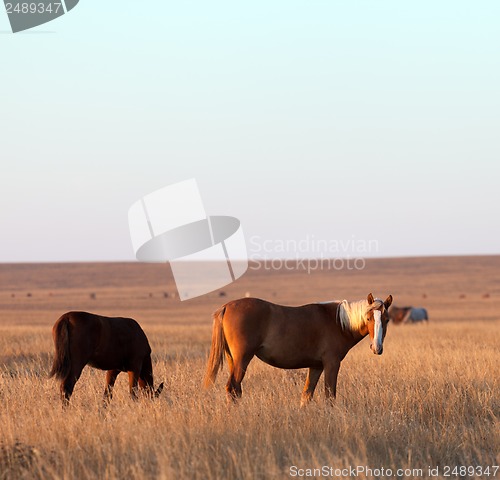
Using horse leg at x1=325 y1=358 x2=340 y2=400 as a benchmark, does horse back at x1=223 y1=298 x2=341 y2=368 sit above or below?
above

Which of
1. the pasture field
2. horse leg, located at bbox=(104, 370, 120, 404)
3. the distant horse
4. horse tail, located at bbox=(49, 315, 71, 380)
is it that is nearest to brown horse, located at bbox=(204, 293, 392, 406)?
the pasture field

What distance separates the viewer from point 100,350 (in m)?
10.3

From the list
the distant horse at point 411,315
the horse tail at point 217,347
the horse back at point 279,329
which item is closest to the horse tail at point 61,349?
the horse tail at point 217,347

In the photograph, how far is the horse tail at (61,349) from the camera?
987 cm

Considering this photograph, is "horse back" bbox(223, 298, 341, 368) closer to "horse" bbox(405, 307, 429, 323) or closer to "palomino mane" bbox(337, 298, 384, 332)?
"palomino mane" bbox(337, 298, 384, 332)

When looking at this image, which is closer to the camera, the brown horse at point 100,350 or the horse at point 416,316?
the brown horse at point 100,350

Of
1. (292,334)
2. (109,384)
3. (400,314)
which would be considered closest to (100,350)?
(109,384)

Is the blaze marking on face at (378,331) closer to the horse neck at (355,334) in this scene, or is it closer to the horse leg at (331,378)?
the horse neck at (355,334)

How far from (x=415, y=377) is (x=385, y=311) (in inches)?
92.8

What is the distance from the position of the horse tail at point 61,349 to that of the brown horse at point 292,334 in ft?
6.02

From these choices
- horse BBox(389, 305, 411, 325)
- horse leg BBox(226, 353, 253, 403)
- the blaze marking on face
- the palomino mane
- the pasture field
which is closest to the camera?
the pasture field

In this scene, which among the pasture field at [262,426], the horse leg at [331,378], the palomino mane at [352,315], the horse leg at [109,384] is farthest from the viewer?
the horse leg at [109,384]

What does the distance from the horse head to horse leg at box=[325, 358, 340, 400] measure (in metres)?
0.63

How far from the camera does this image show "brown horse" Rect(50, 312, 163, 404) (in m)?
9.91
